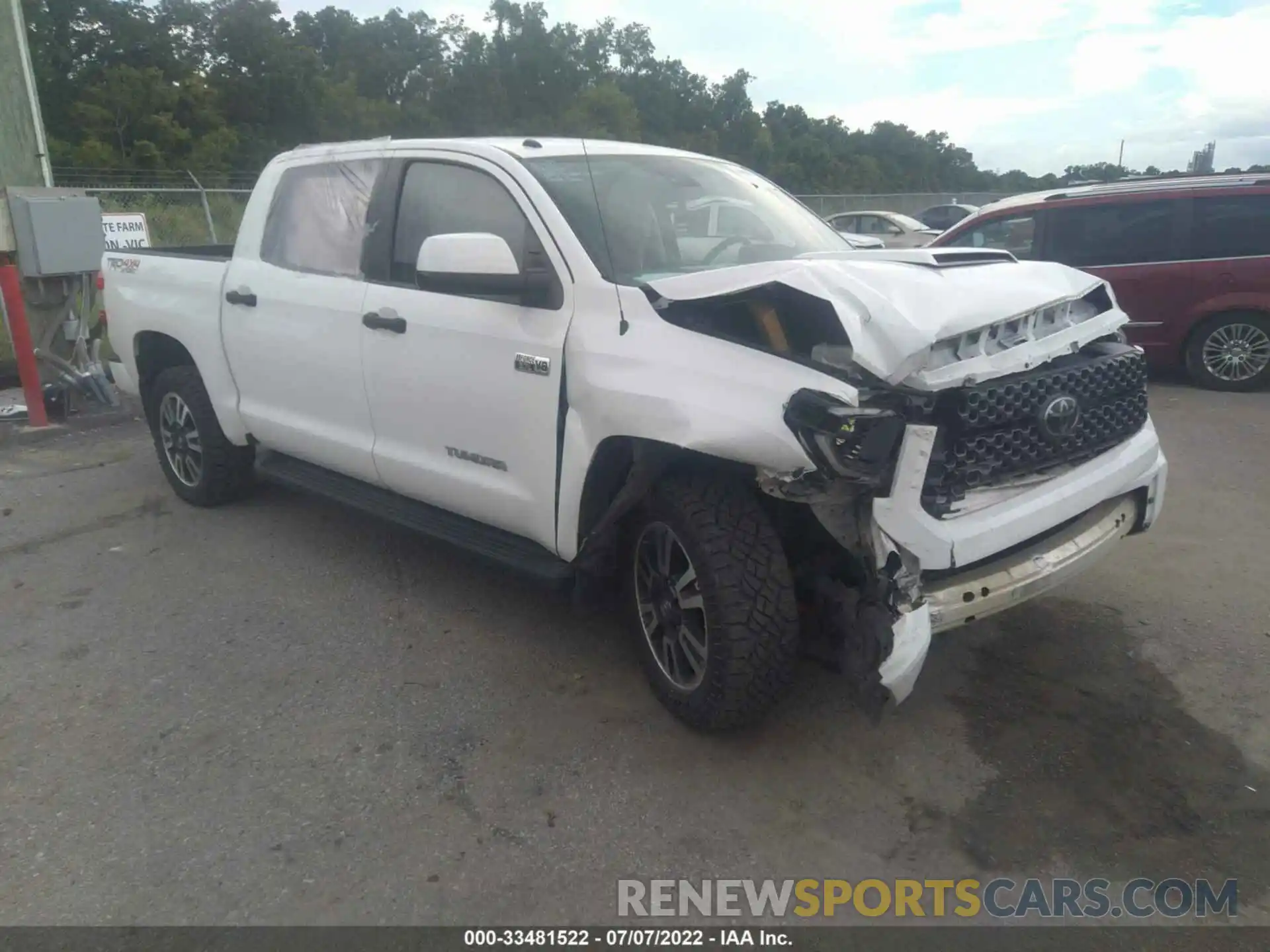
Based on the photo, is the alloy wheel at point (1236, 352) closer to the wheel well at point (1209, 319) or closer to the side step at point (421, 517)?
the wheel well at point (1209, 319)

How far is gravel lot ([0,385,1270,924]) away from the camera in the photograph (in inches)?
112

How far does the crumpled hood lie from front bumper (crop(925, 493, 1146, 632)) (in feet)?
1.96

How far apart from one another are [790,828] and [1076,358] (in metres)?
1.83

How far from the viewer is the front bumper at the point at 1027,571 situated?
303 cm

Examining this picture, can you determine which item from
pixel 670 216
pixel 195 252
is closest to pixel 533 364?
pixel 670 216

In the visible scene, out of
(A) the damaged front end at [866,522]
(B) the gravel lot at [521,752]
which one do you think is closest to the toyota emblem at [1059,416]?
(A) the damaged front end at [866,522]

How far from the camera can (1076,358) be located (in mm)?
3447

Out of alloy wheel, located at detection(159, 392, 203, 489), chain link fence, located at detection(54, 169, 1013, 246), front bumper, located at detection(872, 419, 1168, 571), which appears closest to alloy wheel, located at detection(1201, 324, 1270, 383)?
chain link fence, located at detection(54, 169, 1013, 246)

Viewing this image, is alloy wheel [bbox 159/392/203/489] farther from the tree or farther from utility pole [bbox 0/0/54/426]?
the tree

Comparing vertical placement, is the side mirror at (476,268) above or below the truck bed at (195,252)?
above

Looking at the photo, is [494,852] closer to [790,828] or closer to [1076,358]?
[790,828]

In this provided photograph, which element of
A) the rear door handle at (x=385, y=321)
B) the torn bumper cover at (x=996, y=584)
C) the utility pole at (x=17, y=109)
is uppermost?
the utility pole at (x=17, y=109)

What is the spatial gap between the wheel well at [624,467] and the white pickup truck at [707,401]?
11 millimetres

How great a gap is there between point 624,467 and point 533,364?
501mm
